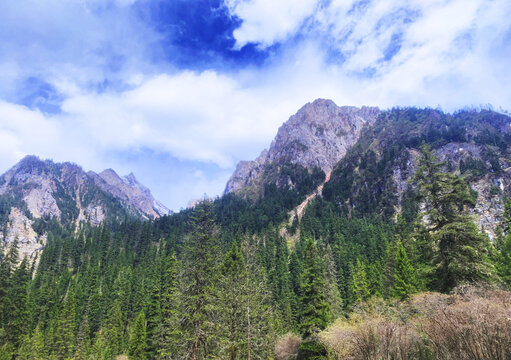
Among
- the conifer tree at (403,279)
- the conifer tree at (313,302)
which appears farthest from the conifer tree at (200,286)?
the conifer tree at (403,279)

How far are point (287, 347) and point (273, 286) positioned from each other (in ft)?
111

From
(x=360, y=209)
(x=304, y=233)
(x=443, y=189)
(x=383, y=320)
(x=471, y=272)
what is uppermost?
(x=360, y=209)

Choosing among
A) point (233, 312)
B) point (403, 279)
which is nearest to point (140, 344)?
point (233, 312)

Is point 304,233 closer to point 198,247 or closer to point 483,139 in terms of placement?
point 198,247

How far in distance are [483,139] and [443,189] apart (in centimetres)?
17095

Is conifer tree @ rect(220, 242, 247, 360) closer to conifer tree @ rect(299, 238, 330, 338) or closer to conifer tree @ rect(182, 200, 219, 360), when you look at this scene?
conifer tree @ rect(182, 200, 219, 360)

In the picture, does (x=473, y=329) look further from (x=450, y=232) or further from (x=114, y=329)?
(x=114, y=329)

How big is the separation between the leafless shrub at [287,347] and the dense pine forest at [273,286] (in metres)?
0.21

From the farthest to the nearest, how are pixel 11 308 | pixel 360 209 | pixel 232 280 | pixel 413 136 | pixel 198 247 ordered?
pixel 413 136, pixel 360 209, pixel 11 308, pixel 232 280, pixel 198 247

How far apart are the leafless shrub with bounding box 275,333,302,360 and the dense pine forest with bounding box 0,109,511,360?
21 centimetres

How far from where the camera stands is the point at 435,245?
961 inches

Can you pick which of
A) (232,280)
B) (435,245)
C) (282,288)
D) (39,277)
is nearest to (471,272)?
(435,245)

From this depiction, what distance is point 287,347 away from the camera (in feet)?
141

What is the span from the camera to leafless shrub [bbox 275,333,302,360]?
41.2m
